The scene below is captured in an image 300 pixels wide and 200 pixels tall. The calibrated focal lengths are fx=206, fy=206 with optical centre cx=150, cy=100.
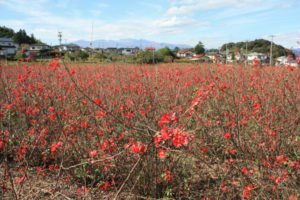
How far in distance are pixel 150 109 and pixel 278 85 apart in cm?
266

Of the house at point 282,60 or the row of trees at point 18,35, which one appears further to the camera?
the row of trees at point 18,35

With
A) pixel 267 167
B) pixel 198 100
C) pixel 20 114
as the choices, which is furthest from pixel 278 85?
pixel 20 114

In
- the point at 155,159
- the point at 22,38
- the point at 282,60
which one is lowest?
the point at 155,159

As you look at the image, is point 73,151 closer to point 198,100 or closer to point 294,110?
point 198,100

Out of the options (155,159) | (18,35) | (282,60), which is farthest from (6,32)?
(155,159)

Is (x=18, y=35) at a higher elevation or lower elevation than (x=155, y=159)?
higher

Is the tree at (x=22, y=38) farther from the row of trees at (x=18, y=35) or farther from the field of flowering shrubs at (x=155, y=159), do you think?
the field of flowering shrubs at (x=155, y=159)

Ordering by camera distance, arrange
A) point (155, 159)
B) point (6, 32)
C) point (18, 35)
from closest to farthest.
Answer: point (155, 159) → point (18, 35) → point (6, 32)

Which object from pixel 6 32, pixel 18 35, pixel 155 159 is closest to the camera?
pixel 155 159

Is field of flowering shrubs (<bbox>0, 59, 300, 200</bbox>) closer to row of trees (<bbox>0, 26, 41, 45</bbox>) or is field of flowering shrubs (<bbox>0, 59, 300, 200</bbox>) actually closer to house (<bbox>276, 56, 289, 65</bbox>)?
house (<bbox>276, 56, 289, 65</bbox>)

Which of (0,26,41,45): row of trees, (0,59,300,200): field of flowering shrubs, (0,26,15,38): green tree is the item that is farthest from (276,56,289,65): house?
(0,26,15,38): green tree

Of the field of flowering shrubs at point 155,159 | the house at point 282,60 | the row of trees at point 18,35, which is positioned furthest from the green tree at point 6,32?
the house at point 282,60

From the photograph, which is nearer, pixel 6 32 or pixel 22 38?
pixel 22 38

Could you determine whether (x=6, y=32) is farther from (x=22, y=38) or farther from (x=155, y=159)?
(x=155, y=159)
